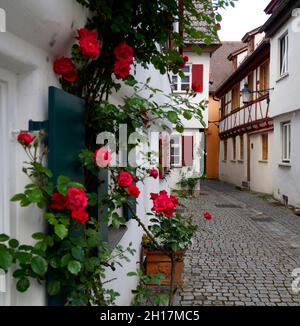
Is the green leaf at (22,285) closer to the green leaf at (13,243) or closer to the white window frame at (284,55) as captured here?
the green leaf at (13,243)

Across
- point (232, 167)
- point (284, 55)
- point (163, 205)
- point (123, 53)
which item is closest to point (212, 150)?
point (232, 167)

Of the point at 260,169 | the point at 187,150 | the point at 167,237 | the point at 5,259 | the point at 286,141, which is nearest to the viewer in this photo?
the point at 5,259

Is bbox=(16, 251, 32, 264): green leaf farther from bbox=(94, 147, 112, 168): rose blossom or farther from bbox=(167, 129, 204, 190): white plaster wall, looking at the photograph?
bbox=(167, 129, 204, 190): white plaster wall

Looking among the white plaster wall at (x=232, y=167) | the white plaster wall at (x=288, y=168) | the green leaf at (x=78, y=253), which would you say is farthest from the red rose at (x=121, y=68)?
the white plaster wall at (x=232, y=167)

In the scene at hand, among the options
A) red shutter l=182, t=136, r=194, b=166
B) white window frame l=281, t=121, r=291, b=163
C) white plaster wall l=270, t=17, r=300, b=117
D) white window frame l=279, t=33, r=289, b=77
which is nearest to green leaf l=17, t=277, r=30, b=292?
white plaster wall l=270, t=17, r=300, b=117

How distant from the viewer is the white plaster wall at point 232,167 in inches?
697

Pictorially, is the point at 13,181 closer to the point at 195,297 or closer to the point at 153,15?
the point at 153,15

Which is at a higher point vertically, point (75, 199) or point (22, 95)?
point (22, 95)

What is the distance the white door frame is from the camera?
1.58m

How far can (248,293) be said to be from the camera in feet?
14.6

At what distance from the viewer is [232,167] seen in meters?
19.9

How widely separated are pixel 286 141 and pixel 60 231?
458 inches

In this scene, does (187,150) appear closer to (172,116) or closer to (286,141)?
(286,141)
